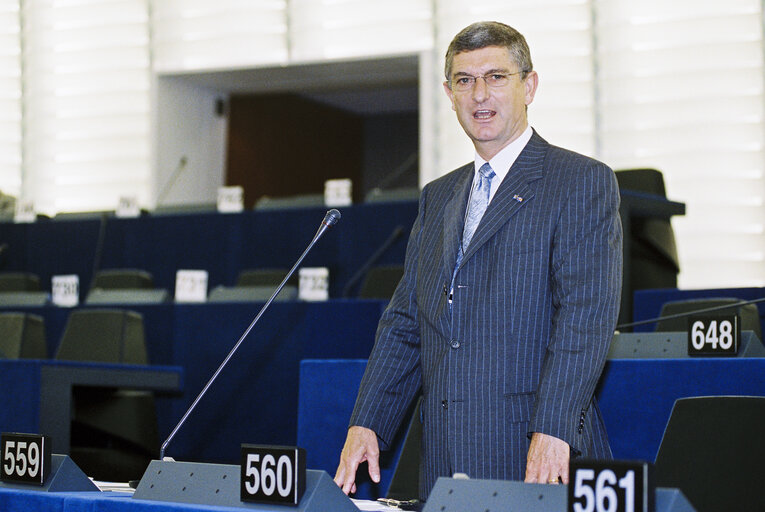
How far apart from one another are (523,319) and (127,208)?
196 inches

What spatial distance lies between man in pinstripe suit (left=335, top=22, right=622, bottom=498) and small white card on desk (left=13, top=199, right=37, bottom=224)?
5.26 metres

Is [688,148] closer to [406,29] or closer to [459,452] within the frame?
[406,29]

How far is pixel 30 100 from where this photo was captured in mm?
8391

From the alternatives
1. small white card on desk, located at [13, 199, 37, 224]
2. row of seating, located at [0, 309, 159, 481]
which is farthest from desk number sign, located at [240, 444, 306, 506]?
small white card on desk, located at [13, 199, 37, 224]

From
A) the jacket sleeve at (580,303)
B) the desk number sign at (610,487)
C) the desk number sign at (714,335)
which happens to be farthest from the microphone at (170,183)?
the desk number sign at (610,487)

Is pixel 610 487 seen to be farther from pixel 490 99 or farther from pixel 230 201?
pixel 230 201

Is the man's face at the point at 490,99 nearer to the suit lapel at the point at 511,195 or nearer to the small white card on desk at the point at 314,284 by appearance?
the suit lapel at the point at 511,195

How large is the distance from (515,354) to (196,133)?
6860 millimetres

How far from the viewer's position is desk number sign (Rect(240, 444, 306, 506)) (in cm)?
141

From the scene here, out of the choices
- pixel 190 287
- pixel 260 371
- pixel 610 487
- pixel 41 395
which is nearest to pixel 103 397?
pixel 41 395

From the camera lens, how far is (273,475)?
4.68ft

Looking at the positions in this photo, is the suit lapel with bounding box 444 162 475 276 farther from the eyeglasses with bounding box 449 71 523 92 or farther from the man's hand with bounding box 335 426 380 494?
the man's hand with bounding box 335 426 380 494

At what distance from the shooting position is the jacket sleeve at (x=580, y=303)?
1.77 m

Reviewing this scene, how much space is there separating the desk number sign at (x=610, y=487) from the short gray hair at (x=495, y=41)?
93cm
